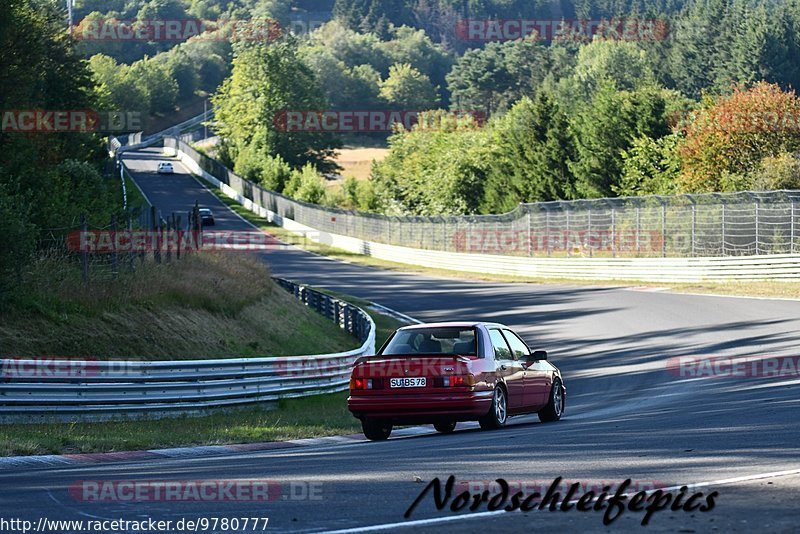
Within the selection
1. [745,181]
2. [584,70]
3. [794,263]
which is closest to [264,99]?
[584,70]

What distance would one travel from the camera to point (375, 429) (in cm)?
1474

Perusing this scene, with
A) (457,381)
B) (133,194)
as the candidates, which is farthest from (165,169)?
(457,381)

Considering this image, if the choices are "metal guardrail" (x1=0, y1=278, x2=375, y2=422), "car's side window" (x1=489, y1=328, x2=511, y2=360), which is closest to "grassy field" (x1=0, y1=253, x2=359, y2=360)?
"metal guardrail" (x1=0, y1=278, x2=375, y2=422)

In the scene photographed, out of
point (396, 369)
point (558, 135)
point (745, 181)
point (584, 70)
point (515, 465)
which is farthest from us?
point (584, 70)

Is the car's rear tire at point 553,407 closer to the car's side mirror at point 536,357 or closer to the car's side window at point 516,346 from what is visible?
the car's side window at point 516,346

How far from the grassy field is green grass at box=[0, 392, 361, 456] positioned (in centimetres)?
241

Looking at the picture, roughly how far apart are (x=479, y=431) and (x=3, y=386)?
6.58 metres

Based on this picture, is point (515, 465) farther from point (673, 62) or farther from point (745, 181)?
point (673, 62)

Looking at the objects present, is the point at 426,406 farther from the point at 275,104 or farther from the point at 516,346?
the point at 275,104

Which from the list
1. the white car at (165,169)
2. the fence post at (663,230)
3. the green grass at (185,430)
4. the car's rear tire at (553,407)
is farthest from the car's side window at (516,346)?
the white car at (165,169)

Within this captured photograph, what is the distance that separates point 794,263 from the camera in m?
37.6

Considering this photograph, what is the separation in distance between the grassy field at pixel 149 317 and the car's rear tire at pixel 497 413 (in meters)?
7.75

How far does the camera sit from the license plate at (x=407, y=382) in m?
14.1

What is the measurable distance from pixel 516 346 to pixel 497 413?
1435 mm
